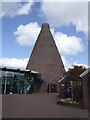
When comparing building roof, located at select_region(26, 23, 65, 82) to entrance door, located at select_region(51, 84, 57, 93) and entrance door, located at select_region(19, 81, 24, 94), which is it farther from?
entrance door, located at select_region(19, 81, 24, 94)

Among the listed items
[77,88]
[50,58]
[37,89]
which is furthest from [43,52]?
[77,88]

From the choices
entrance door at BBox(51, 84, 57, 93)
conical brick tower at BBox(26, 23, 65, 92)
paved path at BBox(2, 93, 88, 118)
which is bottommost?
paved path at BBox(2, 93, 88, 118)

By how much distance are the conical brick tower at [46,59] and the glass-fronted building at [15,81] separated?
15789 millimetres

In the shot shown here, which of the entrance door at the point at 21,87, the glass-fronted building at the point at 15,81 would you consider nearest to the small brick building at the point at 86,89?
the glass-fronted building at the point at 15,81

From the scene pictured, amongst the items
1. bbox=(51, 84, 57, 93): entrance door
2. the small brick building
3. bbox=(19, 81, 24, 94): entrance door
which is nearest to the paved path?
the small brick building

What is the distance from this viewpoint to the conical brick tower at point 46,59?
65.9 meters

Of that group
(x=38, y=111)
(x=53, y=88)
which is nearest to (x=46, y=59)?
(x=53, y=88)

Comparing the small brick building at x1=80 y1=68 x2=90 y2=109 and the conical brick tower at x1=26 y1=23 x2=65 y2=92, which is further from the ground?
the conical brick tower at x1=26 y1=23 x2=65 y2=92

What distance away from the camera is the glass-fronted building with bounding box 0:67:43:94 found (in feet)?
136

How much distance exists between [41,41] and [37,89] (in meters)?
16.9

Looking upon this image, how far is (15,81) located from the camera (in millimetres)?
43906

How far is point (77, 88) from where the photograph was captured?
23594 mm

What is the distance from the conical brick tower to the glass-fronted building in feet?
51.8

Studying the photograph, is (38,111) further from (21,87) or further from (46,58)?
(46,58)
